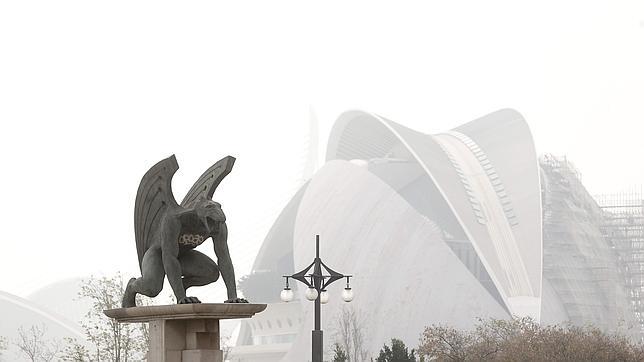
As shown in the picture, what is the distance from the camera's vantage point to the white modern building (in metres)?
60.7

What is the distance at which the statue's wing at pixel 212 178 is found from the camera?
30.1 ft

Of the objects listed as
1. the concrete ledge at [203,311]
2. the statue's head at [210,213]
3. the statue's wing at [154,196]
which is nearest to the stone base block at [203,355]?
the concrete ledge at [203,311]

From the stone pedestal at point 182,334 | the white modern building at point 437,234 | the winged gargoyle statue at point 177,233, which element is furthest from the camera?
the white modern building at point 437,234

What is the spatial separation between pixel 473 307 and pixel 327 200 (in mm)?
10788

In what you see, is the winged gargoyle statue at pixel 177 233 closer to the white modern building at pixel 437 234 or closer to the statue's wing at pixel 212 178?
the statue's wing at pixel 212 178

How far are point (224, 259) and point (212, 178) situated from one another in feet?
2.23

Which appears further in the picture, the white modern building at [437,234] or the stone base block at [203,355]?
the white modern building at [437,234]

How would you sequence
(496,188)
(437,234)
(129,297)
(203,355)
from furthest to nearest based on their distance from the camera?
1. (496,188)
2. (437,234)
3. (129,297)
4. (203,355)

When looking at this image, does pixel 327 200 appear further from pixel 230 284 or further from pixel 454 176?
pixel 230 284

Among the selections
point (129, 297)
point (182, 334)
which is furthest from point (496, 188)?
point (182, 334)

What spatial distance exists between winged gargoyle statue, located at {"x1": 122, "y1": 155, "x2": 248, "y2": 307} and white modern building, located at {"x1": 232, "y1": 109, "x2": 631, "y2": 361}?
4965cm

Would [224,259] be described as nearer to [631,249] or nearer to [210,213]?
[210,213]

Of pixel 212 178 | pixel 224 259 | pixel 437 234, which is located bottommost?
pixel 224 259

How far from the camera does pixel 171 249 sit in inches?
352
